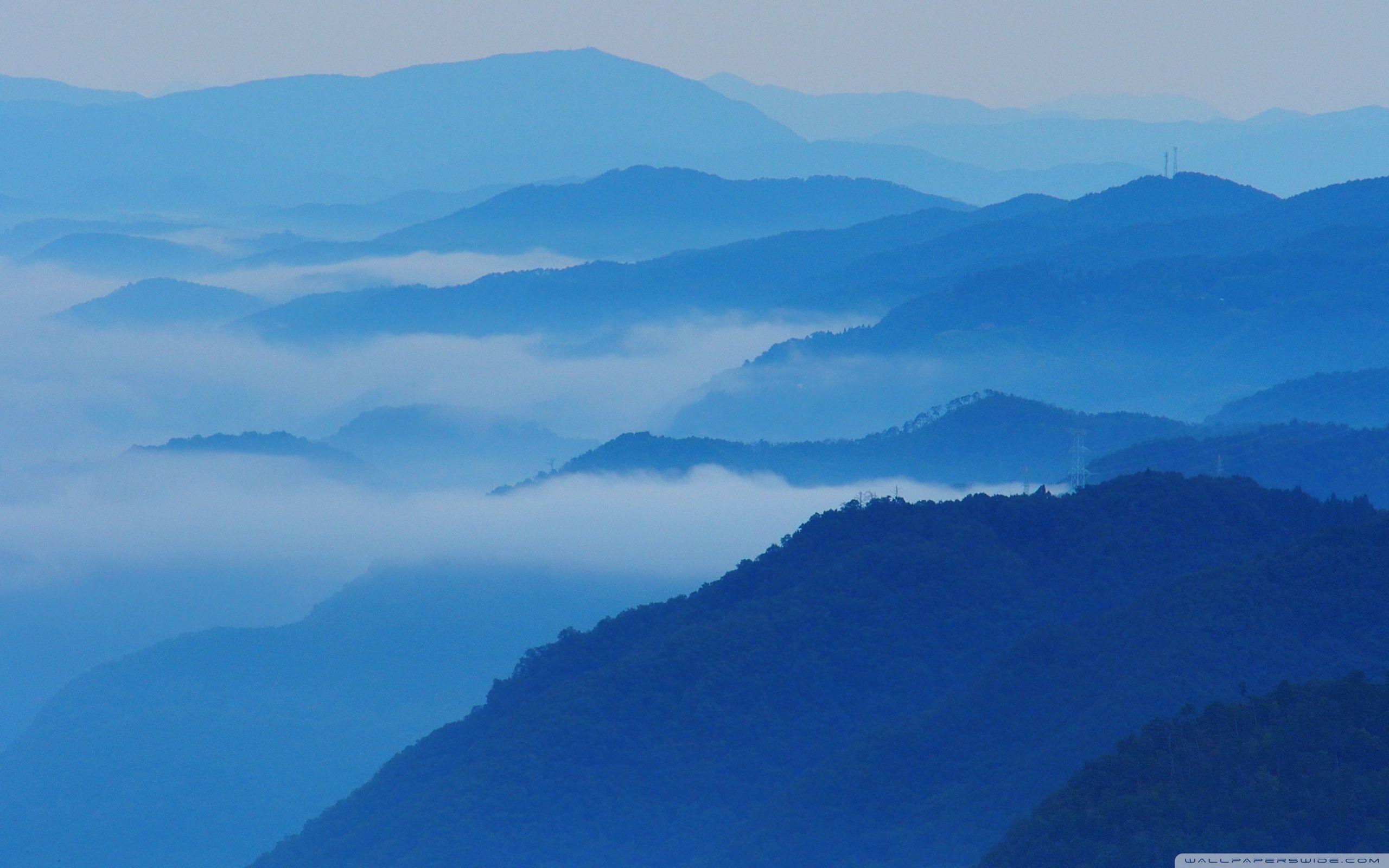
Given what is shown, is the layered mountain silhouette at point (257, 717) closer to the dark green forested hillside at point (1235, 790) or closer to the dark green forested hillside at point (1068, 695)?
the dark green forested hillside at point (1068, 695)

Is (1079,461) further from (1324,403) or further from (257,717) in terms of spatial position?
(257,717)

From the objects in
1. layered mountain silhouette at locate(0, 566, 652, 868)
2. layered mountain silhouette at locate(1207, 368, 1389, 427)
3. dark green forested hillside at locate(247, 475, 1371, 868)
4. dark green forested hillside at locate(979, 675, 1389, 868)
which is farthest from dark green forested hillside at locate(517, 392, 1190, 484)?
dark green forested hillside at locate(979, 675, 1389, 868)

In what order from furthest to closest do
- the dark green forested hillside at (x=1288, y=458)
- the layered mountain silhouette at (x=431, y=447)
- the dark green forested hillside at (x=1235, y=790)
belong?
the layered mountain silhouette at (x=431, y=447)
the dark green forested hillside at (x=1288, y=458)
the dark green forested hillside at (x=1235, y=790)

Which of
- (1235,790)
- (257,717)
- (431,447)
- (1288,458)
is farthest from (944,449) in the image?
(431,447)

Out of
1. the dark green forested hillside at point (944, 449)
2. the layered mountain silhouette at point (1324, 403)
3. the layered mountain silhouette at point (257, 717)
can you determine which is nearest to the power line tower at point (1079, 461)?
the dark green forested hillside at point (944, 449)

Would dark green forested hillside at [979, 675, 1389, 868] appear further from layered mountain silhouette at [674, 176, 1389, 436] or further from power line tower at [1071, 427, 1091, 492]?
layered mountain silhouette at [674, 176, 1389, 436]

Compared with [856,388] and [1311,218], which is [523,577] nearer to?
[856,388]

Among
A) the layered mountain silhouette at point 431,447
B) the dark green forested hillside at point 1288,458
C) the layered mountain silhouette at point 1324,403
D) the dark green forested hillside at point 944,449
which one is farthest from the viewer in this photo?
the layered mountain silhouette at point 431,447
